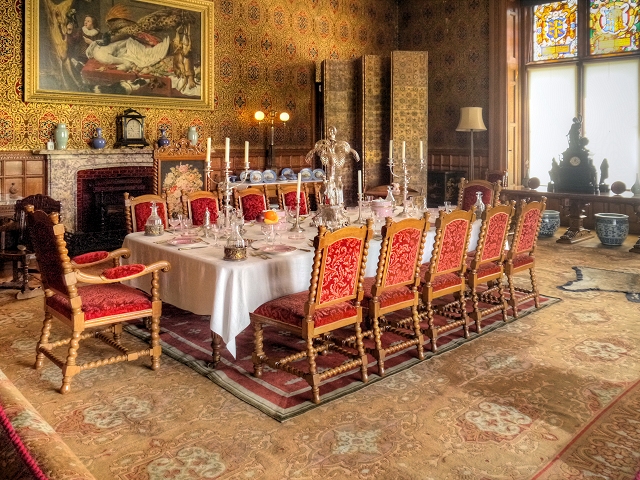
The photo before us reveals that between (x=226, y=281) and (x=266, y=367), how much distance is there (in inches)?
26.2

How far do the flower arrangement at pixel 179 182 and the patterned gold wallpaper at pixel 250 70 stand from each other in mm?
756

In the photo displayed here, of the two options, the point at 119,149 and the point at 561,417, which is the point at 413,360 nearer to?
the point at 561,417

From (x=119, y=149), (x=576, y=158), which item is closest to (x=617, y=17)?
(x=576, y=158)

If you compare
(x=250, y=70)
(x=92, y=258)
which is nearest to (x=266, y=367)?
(x=92, y=258)

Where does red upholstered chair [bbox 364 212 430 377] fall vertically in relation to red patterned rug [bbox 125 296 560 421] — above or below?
above

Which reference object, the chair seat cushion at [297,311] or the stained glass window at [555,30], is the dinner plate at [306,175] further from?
the chair seat cushion at [297,311]

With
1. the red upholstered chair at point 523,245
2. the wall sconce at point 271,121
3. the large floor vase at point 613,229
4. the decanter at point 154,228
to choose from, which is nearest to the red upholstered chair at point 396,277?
the red upholstered chair at point 523,245

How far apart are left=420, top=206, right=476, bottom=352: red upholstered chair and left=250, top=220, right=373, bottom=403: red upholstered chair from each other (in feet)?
2.43

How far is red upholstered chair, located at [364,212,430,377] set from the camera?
357 centimetres

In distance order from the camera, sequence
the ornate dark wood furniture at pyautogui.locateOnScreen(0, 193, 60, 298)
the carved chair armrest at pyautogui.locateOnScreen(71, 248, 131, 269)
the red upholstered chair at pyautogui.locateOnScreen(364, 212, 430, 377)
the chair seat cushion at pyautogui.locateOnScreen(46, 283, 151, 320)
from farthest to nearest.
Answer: the ornate dark wood furniture at pyautogui.locateOnScreen(0, 193, 60, 298) < the carved chair armrest at pyautogui.locateOnScreen(71, 248, 131, 269) < the red upholstered chair at pyautogui.locateOnScreen(364, 212, 430, 377) < the chair seat cushion at pyautogui.locateOnScreen(46, 283, 151, 320)

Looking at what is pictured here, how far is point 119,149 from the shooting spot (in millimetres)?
7762

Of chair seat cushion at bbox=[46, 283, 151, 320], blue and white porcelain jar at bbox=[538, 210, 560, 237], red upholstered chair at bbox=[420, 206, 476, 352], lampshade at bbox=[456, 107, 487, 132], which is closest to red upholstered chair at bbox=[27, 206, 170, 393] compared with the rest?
chair seat cushion at bbox=[46, 283, 151, 320]

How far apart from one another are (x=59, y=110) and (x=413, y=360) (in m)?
5.82

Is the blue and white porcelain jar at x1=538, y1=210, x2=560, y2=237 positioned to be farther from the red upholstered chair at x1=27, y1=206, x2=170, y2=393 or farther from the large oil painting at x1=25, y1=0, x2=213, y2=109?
the red upholstered chair at x1=27, y1=206, x2=170, y2=393
